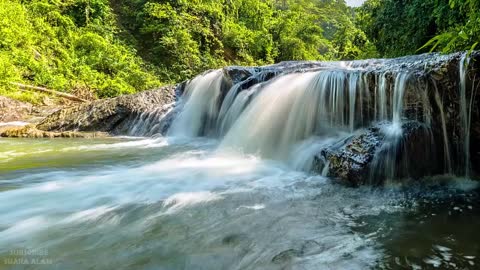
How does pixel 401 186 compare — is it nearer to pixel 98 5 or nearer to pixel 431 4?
pixel 431 4

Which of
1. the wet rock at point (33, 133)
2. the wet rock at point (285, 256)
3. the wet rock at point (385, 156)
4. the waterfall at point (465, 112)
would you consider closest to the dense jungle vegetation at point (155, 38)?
the waterfall at point (465, 112)

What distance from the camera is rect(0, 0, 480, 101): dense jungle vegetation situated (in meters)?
11.6

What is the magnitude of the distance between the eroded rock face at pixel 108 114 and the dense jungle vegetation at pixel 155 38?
2.28m

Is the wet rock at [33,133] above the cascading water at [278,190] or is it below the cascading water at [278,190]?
above

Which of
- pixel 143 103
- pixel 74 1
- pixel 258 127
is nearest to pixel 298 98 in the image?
pixel 258 127

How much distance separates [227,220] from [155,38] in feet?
61.8

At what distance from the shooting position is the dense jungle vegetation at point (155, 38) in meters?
11.6

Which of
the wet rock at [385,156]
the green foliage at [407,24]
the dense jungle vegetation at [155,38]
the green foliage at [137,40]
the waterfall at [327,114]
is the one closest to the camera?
the wet rock at [385,156]

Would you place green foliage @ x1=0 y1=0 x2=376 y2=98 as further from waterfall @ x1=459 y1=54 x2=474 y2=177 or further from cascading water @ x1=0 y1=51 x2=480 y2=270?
waterfall @ x1=459 y1=54 x2=474 y2=177

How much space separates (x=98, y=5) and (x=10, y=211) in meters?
17.3

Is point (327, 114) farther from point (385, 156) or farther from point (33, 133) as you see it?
point (33, 133)

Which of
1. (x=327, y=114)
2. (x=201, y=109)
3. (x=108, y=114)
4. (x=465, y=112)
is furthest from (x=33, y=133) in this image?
(x=465, y=112)

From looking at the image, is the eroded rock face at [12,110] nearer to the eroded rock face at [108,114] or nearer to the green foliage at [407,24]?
the eroded rock face at [108,114]

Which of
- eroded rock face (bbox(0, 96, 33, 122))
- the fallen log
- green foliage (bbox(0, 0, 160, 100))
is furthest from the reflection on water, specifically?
green foliage (bbox(0, 0, 160, 100))
